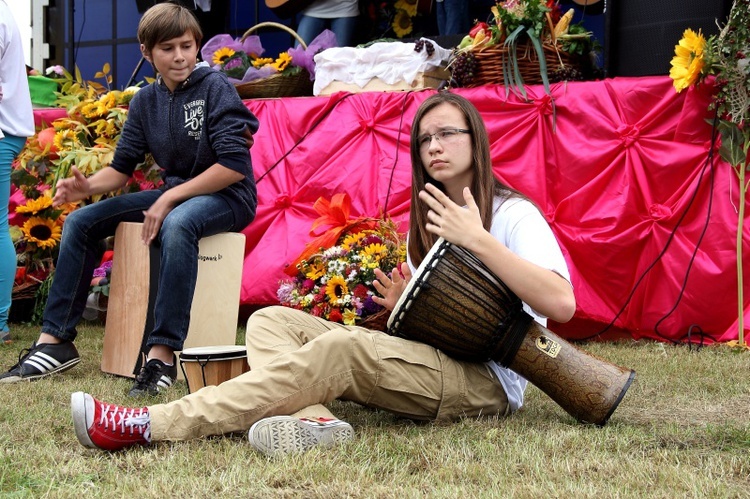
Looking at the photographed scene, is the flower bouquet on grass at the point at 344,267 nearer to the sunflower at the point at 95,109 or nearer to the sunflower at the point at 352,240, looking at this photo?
the sunflower at the point at 352,240

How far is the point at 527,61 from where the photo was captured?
4832mm

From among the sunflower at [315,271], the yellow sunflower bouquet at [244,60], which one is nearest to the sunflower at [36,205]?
the yellow sunflower bouquet at [244,60]

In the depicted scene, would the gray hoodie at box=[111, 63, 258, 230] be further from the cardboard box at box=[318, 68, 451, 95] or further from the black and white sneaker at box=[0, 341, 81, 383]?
the cardboard box at box=[318, 68, 451, 95]

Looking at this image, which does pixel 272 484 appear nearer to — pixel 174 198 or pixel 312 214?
pixel 174 198

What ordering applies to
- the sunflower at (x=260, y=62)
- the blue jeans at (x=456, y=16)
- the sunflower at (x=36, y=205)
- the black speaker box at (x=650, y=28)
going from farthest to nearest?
1. the blue jeans at (x=456, y=16)
2. the sunflower at (x=260, y=62)
3. the sunflower at (x=36, y=205)
4. the black speaker box at (x=650, y=28)

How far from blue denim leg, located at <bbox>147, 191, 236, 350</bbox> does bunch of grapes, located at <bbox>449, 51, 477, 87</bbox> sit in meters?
1.84

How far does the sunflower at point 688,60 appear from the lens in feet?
13.9

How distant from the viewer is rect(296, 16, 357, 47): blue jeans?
6.89 m

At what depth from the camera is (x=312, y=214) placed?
528 cm

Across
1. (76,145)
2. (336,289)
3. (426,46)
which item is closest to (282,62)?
(426,46)

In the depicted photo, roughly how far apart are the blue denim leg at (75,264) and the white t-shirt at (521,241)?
1.86 metres

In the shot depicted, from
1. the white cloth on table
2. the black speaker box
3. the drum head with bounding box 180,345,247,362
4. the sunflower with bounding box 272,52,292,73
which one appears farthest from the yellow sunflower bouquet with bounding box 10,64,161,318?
the black speaker box

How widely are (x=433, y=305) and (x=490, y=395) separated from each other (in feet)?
1.16

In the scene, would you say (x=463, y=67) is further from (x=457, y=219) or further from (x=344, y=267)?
(x=457, y=219)
